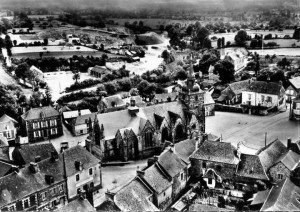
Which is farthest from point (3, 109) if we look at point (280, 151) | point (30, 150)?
point (280, 151)

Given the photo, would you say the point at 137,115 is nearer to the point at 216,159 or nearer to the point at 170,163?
the point at 170,163

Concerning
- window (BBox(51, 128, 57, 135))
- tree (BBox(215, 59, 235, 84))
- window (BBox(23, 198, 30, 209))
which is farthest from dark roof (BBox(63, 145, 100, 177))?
tree (BBox(215, 59, 235, 84))

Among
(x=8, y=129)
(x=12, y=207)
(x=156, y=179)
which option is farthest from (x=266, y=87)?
(x=12, y=207)

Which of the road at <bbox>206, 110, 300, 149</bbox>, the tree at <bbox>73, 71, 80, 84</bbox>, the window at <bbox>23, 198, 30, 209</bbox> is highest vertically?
the tree at <bbox>73, 71, 80, 84</bbox>

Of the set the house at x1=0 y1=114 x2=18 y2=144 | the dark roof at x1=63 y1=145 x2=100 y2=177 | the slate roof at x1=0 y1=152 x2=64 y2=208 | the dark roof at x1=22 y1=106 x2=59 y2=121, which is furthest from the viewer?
the dark roof at x1=22 y1=106 x2=59 y2=121

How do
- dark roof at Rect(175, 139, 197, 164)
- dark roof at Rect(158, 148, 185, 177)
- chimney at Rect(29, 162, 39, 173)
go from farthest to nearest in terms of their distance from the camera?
dark roof at Rect(175, 139, 197, 164)
dark roof at Rect(158, 148, 185, 177)
chimney at Rect(29, 162, 39, 173)

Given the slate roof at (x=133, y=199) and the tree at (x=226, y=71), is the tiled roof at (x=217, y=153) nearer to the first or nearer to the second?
the slate roof at (x=133, y=199)

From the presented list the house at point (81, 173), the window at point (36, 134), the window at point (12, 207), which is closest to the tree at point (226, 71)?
the window at point (36, 134)

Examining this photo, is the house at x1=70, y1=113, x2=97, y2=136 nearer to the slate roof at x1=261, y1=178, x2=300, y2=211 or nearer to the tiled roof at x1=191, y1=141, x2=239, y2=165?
the tiled roof at x1=191, y1=141, x2=239, y2=165
